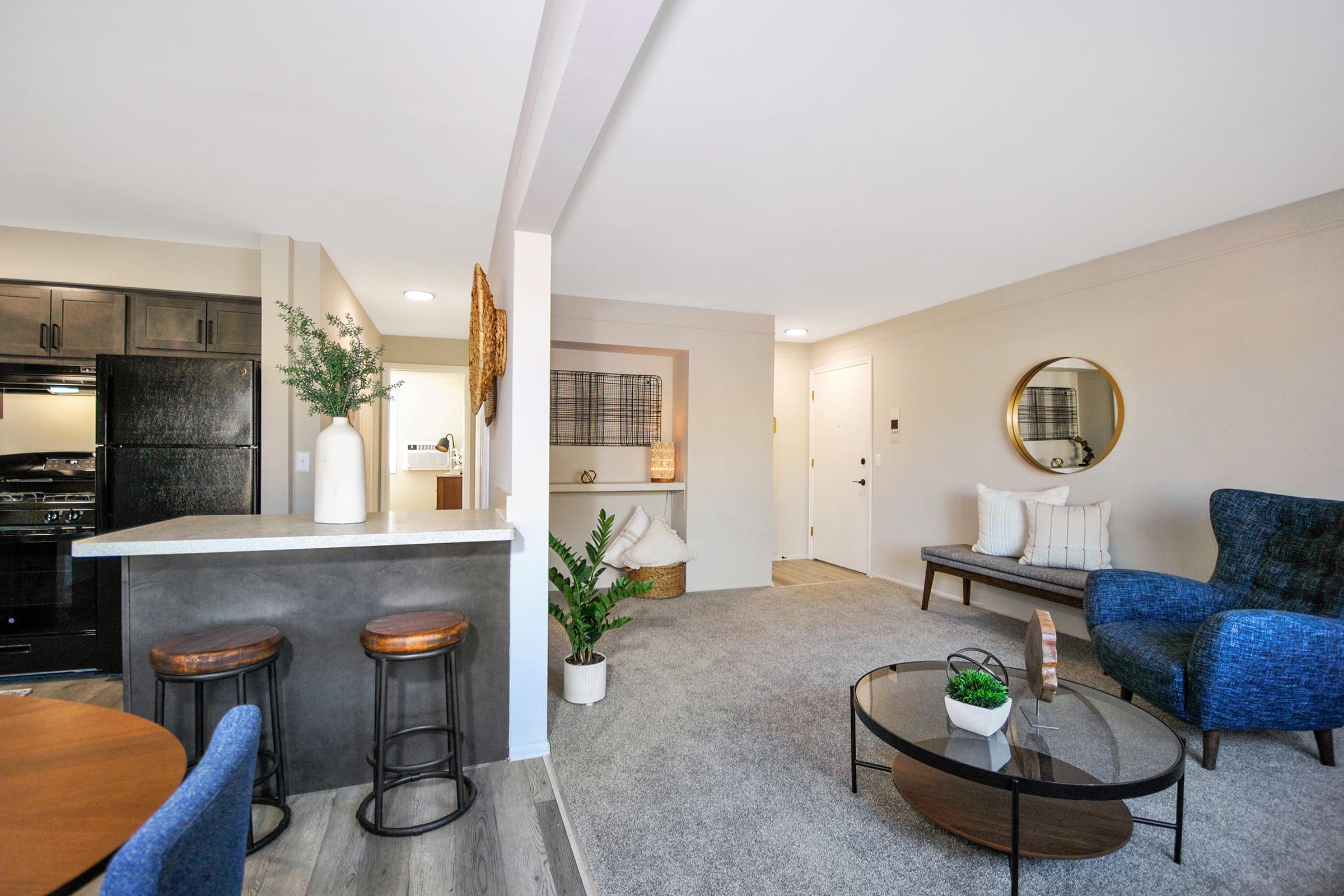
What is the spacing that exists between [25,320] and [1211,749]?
19.4 feet

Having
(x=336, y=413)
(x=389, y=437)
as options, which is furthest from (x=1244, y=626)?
(x=389, y=437)

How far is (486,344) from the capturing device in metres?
2.76

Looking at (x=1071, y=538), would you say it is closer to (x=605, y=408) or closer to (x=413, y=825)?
(x=605, y=408)

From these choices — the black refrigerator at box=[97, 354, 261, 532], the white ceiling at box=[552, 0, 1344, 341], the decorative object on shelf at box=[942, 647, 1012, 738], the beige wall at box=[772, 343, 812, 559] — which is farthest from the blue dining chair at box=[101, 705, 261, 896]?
the beige wall at box=[772, 343, 812, 559]

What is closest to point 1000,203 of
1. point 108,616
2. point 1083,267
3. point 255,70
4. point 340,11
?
point 1083,267

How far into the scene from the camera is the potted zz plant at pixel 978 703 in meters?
1.77

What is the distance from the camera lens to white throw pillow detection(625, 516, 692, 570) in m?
4.86

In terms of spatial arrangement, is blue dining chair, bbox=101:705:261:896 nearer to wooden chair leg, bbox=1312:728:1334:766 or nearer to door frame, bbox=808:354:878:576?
wooden chair leg, bbox=1312:728:1334:766

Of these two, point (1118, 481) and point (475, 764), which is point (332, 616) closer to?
point (475, 764)

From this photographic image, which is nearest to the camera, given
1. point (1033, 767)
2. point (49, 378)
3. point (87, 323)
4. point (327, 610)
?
point (1033, 767)

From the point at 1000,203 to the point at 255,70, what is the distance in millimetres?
3110

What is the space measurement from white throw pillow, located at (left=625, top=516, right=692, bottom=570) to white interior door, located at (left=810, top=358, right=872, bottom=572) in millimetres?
1912

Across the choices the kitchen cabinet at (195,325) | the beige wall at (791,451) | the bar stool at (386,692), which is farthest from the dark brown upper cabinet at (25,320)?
the beige wall at (791,451)

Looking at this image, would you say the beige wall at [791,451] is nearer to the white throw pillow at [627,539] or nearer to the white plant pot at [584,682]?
the white throw pillow at [627,539]
